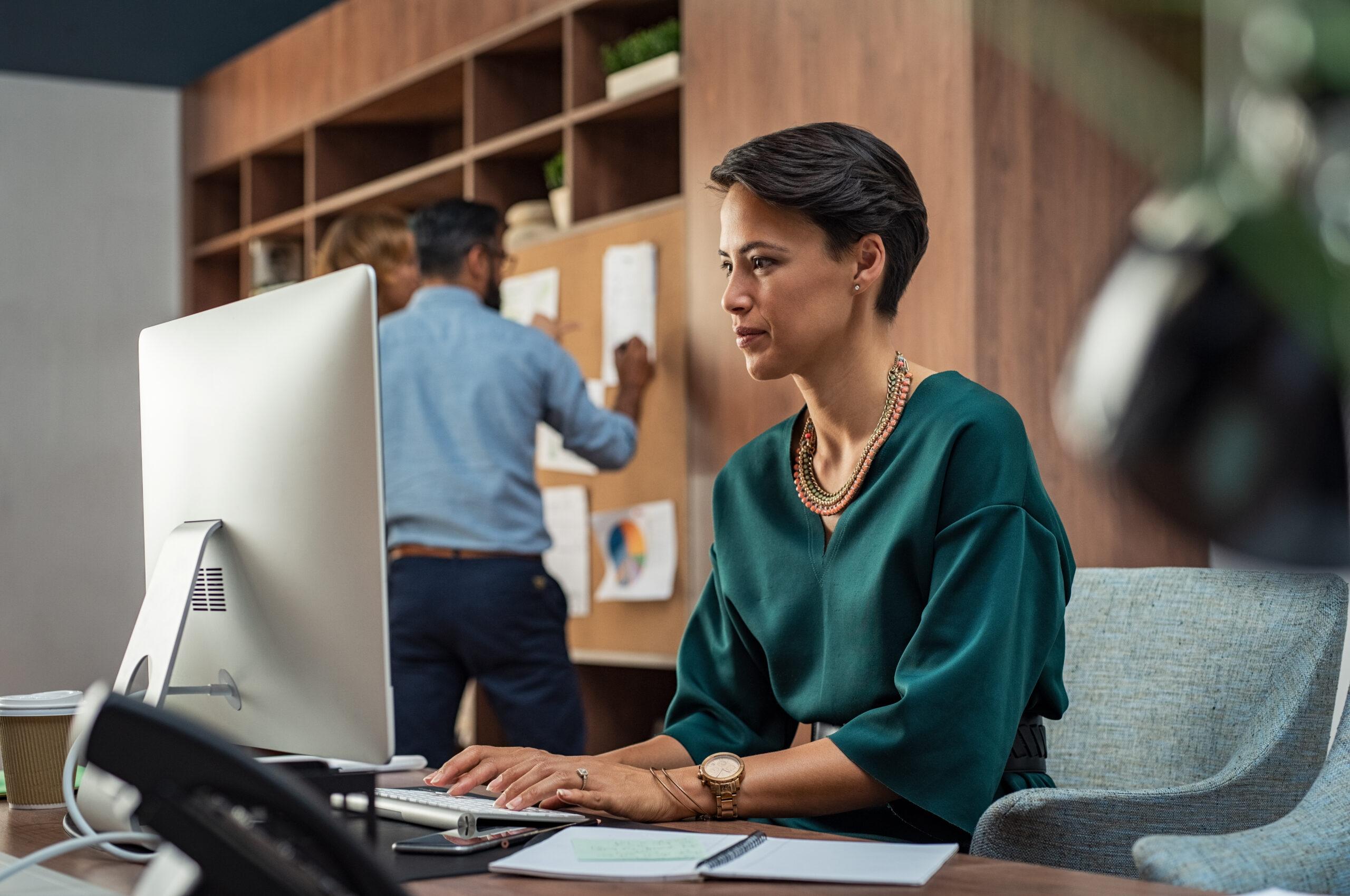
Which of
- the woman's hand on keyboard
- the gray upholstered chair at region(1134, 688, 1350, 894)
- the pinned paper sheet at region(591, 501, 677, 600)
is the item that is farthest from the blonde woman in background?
the gray upholstered chair at region(1134, 688, 1350, 894)

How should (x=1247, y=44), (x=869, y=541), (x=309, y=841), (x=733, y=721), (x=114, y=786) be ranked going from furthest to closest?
(x=733, y=721) < (x=869, y=541) < (x=114, y=786) < (x=309, y=841) < (x=1247, y=44)

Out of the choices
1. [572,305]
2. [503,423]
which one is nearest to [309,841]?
[503,423]

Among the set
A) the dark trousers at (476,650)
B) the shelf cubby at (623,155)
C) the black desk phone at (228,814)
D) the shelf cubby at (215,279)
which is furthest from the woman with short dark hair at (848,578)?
the shelf cubby at (215,279)

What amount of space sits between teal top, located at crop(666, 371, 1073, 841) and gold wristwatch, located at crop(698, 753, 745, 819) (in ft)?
0.32

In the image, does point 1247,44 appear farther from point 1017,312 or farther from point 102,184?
point 102,184

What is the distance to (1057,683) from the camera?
1369 mm

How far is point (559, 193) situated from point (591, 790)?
2.36 meters

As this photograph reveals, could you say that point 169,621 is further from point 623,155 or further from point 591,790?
point 623,155

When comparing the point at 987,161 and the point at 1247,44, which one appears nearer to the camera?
the point at 1247,44

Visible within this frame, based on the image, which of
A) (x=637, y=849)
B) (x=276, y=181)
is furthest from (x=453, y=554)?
(x=276, y=181)

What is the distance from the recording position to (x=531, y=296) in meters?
3.35

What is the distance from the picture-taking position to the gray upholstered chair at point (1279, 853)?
96cm

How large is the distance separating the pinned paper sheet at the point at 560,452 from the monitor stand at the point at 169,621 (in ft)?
6.60

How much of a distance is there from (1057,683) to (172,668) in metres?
0.83
